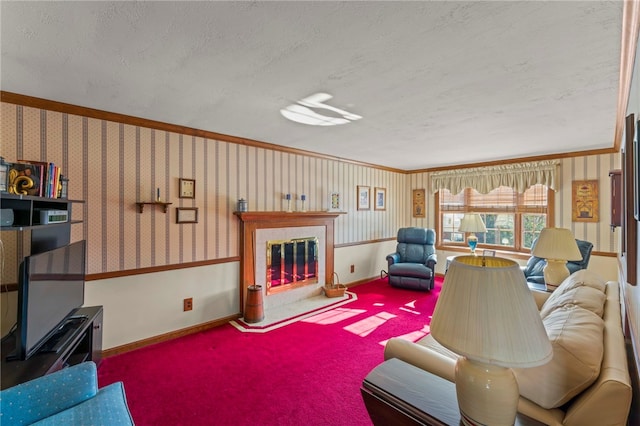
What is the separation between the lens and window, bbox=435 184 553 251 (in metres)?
4.79

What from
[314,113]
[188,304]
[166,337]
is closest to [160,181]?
[188,304]

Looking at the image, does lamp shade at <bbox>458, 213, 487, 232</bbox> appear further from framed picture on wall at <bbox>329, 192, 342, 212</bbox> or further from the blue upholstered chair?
the blue upholstered chair

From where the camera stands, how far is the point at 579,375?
102cm

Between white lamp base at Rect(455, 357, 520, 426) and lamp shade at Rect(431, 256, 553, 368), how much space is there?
0.31 ft

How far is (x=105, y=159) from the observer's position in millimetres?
2729

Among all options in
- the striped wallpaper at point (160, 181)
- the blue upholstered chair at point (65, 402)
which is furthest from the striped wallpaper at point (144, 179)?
the blue upholstered chair at point (65, 402)

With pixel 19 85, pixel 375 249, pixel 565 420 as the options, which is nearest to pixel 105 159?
pixel 19 85

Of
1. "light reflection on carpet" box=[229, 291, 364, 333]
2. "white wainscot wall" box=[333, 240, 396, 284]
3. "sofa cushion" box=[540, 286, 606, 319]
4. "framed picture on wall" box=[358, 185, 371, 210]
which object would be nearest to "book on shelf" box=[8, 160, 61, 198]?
"light reflection on carpet" box=[229, 291, 364, 333]

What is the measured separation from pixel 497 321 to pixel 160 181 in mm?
3180

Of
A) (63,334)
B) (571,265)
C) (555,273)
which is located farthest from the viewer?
(571,265)

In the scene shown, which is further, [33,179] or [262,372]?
[262,372]

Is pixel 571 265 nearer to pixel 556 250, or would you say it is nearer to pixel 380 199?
pixel 556 250

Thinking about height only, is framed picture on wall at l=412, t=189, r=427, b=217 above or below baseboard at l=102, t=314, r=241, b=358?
above

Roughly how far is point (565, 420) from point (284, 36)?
2022 mm
